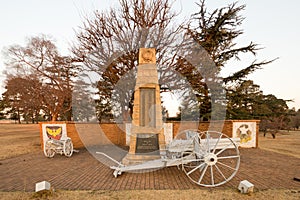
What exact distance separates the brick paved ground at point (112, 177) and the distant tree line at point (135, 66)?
21.6ft

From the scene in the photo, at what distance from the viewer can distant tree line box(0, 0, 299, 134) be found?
11.7 m

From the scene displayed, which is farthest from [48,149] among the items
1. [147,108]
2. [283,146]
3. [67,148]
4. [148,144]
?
[283,146]

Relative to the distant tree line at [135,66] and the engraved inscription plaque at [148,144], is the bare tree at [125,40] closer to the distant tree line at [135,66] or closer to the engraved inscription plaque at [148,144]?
the distant tree line at [135,66]

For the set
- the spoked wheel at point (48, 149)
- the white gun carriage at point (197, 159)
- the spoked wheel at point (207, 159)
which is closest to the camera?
the spoked wheel at point (207, 159)

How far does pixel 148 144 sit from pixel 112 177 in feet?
5.75

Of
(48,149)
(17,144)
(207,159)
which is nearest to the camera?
(207,159)

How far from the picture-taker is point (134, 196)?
3.93 m

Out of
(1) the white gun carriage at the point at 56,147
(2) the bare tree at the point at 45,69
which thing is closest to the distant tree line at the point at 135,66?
(2) the bare tree at the point at 45,69

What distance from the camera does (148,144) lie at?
6316 millimetres

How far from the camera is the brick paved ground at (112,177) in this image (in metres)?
4.51

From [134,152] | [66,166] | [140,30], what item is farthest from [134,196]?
[140,30]

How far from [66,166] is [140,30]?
9511mm

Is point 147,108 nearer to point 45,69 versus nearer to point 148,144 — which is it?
point 148,144

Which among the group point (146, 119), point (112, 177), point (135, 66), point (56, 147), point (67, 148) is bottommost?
point (112, 177)
